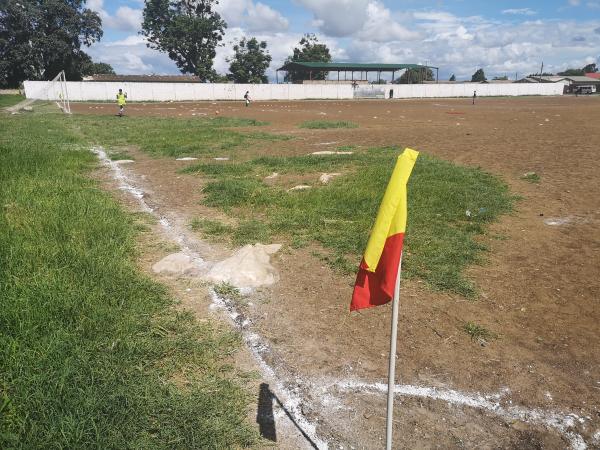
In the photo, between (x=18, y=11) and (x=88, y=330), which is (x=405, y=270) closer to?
(x=88, y=330)

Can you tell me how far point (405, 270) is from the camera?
4828mm

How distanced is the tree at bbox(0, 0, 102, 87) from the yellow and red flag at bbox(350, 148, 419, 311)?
63525mm

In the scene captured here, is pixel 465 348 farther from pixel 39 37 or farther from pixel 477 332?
pixel 39 37

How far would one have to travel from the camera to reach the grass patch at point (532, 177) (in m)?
9.19

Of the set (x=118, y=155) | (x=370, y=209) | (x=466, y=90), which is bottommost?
(x=370, y=209)

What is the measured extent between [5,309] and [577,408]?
4116 mm

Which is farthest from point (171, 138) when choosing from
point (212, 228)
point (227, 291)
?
point (227, 291)

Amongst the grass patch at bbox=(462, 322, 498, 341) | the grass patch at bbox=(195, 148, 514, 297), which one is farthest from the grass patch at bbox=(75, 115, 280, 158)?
the grass patch at bbox=(462, 322, 498, 341)

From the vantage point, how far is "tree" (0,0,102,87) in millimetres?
52531

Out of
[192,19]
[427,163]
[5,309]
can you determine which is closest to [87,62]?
[192,19]

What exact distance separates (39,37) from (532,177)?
61.0 meters

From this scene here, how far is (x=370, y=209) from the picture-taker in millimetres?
6801

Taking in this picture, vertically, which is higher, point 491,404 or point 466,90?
point 466,90

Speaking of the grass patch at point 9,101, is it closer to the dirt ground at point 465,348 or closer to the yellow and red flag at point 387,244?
the dirt ground at point 465,348
